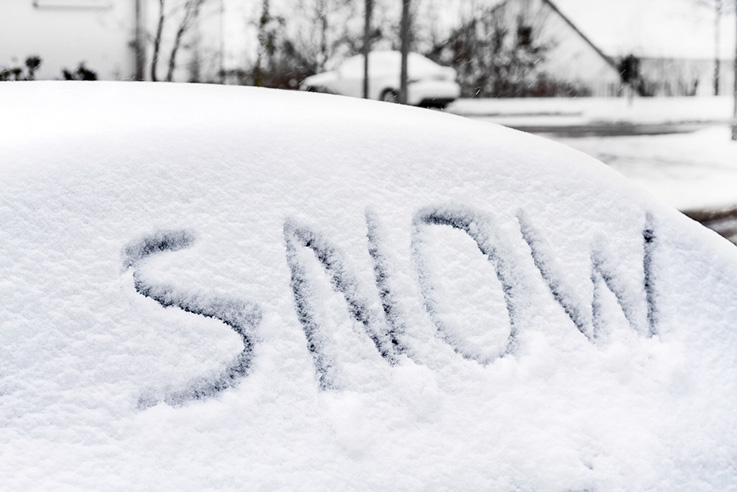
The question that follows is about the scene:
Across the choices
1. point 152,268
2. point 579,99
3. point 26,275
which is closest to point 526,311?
point 152,268

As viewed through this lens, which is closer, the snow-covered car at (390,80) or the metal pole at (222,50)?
the snow-covered car at (390,80)

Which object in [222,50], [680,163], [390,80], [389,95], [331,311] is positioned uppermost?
[222,50]

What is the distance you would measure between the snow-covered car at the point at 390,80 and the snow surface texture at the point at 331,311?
965cm

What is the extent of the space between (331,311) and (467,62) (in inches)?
541

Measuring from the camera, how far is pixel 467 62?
47.4 feet

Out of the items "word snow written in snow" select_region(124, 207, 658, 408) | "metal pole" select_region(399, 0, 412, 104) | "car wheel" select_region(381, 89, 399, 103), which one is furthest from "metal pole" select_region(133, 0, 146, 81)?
"word snow written in snow" select_region(124, 207, 658, 408)

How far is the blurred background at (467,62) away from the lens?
11.2 m

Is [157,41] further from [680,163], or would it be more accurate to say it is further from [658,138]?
[658,138]

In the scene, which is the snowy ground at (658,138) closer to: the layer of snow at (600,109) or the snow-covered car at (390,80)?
the layer of snow at (600,109)

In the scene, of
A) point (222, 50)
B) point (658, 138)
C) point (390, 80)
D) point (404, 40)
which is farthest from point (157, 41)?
point (658, 138)

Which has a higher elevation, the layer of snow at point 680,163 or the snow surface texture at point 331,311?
the snow surface texture at point 331,311

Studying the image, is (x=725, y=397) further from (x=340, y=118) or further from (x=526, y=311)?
(x=340, y=118)

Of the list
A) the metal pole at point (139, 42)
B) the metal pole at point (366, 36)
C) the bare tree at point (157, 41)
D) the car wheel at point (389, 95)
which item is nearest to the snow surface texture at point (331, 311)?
the metal pole at point (366, 36)

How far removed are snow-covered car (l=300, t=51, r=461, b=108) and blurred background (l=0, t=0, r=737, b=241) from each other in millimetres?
22
